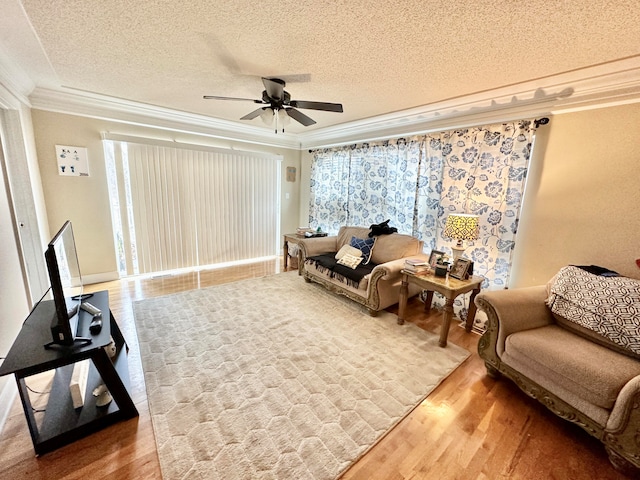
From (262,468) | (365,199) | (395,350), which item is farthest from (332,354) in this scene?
(365,199)

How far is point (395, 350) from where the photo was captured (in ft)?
7.79

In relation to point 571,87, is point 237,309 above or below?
below

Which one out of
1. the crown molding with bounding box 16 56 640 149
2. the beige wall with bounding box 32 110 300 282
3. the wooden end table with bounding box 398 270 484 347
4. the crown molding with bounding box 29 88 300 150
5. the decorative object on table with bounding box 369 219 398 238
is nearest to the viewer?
the crown molding with bounding box 16 56 640 149

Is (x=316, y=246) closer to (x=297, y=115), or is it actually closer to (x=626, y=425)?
(x=297, y=115)

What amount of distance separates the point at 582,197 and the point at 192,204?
4.85 metres

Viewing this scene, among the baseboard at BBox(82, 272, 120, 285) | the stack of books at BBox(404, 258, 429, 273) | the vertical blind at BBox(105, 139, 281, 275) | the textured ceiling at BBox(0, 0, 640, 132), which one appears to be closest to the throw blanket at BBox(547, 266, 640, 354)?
the stack of books at BBox(404, 258, 429, 273)

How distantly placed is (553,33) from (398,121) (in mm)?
1976

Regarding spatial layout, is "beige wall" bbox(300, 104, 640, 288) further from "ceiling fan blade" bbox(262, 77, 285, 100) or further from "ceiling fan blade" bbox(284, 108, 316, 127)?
"ceiling fan blade" bbox(262, 77, 285, 100)

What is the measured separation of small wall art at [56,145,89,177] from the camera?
3.22m

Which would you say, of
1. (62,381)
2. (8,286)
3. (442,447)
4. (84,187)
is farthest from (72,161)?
(442,447)

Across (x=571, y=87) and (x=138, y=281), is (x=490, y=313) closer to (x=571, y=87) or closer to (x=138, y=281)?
(x=571, y=87)

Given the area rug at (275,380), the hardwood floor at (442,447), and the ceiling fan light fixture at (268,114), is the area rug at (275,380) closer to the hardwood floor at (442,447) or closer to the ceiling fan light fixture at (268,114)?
the hardwood floor at (442,447)

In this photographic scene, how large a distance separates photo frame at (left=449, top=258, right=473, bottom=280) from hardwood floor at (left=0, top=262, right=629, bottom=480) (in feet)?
3.20

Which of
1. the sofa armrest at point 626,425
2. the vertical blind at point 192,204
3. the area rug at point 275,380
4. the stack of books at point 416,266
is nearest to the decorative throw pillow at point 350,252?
the area rug at point 275,380
